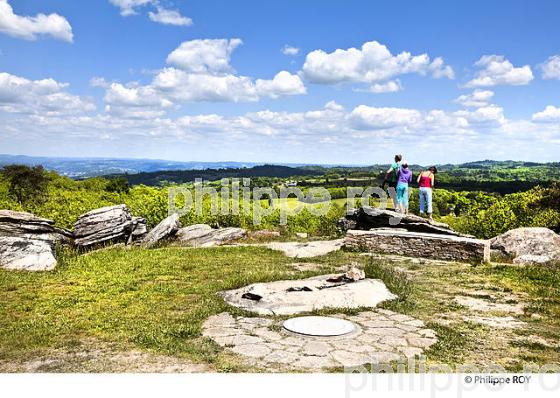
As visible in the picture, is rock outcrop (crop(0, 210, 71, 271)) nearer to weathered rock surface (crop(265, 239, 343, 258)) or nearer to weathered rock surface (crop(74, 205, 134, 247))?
weathered rock surface (crop(74, 205, 134, 247))

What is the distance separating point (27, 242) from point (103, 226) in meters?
4.71

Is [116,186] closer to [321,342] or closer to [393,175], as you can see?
[393,175]

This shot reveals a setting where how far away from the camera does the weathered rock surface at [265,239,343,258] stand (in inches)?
671

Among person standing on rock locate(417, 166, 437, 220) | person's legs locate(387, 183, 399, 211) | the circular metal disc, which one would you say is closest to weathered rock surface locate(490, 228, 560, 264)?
person standing on rock locate(417, 166, 437, 220)

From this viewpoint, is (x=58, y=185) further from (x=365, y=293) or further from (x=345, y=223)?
(x=365, y=293)

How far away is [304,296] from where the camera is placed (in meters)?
9.64

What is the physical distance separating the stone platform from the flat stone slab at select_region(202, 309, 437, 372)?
755 centimetres

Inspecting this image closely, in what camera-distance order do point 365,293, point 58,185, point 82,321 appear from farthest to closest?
1. point 58,185
2. point 365,293
3. point 82,321

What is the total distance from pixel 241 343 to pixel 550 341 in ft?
15.4

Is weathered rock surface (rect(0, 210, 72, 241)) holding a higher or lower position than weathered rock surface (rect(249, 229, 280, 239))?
higher

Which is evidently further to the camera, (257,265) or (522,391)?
(257,265)

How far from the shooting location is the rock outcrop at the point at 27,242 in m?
14.0

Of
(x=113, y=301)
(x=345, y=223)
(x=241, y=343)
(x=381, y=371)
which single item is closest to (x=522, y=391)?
(x=381, y=371)

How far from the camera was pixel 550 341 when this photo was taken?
745cm
